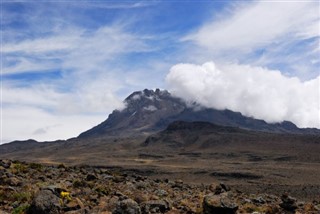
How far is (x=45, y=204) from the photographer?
1255 cm

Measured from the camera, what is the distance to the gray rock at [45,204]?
40.4 feet

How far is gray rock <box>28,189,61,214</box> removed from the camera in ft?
40.4

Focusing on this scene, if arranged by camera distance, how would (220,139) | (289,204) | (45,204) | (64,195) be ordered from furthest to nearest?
1. (220,139)
2. (289,204)
3. (64,195)
4. (45,204)

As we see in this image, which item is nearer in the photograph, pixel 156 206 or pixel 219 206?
pixel 219 206

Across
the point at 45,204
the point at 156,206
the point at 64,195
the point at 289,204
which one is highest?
the point at 64,195

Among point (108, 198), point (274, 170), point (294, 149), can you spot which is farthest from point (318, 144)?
point (108, 198)

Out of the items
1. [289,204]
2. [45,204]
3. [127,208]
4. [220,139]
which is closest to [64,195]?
[45,204]

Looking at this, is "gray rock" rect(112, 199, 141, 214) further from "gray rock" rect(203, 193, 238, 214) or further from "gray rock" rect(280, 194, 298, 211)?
"gray rock" rect(280, 194, 298, 211)

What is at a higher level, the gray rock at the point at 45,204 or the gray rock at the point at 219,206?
the gray rock at the point at 45,204

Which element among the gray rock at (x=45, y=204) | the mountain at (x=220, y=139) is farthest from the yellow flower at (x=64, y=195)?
the mountain at (x=220, y=139)

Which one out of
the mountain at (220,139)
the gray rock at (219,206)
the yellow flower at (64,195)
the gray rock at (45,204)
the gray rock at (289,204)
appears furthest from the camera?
the mountain at (220,139)

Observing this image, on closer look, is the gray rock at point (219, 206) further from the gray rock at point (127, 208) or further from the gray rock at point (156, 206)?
the gray rock at point (127, 208)

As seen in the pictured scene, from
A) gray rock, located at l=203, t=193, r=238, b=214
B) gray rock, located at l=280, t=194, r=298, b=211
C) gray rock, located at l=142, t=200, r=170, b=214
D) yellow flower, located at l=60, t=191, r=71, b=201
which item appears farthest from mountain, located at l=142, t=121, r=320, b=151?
yellow flower, located at l=60, t=191, r=71, b=201

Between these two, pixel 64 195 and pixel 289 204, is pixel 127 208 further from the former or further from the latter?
pixel 289 204
